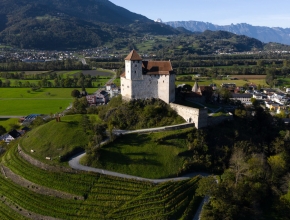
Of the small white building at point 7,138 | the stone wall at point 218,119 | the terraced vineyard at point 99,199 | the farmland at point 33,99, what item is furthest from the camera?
the farmland at point 33,99

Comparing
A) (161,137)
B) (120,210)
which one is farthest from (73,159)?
(161,137)

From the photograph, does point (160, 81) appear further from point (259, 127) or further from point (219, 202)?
point (219, 202)

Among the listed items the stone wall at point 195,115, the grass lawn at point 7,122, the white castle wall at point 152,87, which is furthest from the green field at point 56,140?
the grass lawn at point 7,122

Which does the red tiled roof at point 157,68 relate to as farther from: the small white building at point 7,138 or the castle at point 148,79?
the small white building at point 7,138

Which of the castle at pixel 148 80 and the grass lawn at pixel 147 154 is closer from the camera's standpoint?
the grass lawn at pixel 147 154

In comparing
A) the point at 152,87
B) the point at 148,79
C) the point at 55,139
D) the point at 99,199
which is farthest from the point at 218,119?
the point at 55,139

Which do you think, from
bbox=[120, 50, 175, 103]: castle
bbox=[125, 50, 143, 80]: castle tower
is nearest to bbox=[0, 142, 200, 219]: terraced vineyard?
bbox=[120, 50, 175, 103]: castle

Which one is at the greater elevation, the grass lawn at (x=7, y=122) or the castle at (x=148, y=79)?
the castle at (x=148, y=79)
